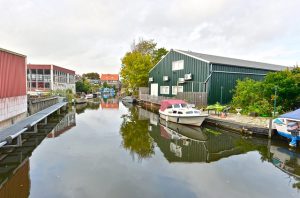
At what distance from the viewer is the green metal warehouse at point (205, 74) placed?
20328mm

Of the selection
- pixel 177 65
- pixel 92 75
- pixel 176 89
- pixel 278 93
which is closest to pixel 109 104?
pixel 176 89

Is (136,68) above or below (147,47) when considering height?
below

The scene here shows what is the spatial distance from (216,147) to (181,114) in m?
5.25

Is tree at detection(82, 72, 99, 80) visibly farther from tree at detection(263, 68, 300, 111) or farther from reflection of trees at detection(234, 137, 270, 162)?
reflection of trees at detection(234, 137, 270, 162)

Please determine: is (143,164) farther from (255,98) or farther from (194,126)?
(255,98)

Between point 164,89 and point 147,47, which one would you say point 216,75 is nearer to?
point 164,89

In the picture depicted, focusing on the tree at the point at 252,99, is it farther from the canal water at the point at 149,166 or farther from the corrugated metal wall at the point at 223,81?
the canal water at the point at 149,166

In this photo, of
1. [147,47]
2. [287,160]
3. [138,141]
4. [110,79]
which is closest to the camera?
[287,160]

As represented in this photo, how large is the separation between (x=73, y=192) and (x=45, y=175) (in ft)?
6.07

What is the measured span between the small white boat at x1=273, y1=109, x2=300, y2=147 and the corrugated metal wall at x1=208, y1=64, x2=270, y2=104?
368 inches

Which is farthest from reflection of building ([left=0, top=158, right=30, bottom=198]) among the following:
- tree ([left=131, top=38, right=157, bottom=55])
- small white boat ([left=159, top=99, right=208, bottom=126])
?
tree ([left=131, top=38, right=157, bottom=55])

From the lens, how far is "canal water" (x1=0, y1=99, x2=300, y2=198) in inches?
242

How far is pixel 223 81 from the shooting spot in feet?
68.9

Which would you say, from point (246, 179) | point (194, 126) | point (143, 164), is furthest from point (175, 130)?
point (246, 179)
